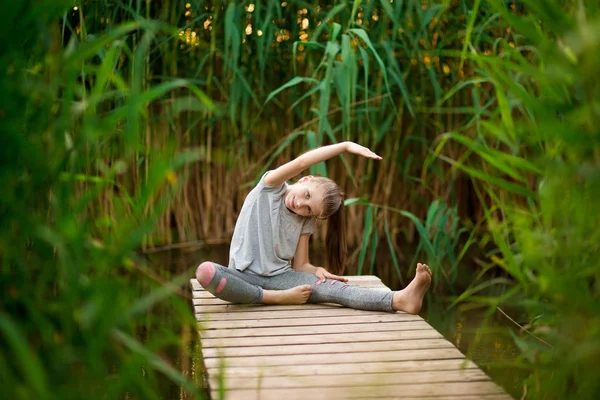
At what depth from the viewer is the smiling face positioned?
9.83 ft

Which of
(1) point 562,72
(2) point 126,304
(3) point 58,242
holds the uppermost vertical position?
(1) point 562,72

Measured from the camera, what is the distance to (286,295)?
9.86 feet

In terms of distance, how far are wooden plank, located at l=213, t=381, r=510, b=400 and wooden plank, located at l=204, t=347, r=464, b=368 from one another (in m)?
0.24

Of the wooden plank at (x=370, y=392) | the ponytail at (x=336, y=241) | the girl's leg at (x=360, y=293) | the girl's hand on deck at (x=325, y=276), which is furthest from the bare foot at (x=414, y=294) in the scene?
the wooden plank at (x=370, y=392)

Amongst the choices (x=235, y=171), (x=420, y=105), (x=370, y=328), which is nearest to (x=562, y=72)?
(x=370, y=328)

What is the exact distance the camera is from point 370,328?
270 cm

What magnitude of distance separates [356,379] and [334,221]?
104 centimetres

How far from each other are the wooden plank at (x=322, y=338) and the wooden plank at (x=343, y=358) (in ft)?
0.42

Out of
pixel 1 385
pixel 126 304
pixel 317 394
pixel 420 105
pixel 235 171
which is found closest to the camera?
pixel 1 385

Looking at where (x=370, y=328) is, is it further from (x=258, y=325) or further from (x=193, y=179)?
(x=193, y=179)

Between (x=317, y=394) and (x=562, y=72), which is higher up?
(x=562, y=72)

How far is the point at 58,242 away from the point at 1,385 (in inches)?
9.0

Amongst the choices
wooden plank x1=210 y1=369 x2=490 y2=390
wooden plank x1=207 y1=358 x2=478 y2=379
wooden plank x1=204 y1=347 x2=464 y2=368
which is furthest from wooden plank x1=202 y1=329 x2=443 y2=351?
wooden plank x1=210 y1=369 x2=490 y2=390

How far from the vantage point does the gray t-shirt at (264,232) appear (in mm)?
3041
